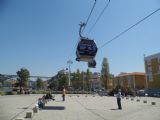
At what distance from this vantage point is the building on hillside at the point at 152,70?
91.8 metres

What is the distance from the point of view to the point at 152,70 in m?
95.3

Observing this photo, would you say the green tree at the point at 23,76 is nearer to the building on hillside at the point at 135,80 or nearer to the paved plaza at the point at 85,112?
the building on hillside at the point at 135,80

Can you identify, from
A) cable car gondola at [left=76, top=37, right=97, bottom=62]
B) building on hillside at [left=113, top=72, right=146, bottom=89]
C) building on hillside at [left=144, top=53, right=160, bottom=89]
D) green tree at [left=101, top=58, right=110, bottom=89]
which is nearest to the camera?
cable car gondola at [left=76, top=37, right=97, bottom=62]

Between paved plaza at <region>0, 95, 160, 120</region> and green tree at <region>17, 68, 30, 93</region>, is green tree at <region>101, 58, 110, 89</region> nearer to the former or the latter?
green tree at <region>17, 68, 30, 93</region>

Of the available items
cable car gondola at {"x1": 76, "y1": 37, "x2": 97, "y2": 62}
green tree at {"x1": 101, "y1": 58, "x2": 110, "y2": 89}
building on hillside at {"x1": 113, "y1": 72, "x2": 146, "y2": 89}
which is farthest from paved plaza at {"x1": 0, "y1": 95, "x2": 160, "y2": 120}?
building on hillside at {"x1": 113, "y1": 72, "x2": 146, "y2": 89}

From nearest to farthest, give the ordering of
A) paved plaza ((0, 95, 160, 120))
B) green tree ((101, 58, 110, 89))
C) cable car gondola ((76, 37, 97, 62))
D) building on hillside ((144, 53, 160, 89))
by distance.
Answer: paved plaza ((0, 95, 160, 120)) → cable car gondola ((76, 37, 97, 62)) → building on hillside ((144, 53, 160, 89)) → green tree ((101, 58, 110, 89))

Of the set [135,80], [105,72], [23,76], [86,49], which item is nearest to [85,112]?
[86,49]

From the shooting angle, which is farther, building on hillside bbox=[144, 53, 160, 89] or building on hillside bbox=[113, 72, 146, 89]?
building on hillside bbox=[113, 72, 146, 89]

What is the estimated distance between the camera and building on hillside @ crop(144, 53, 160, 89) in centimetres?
9175

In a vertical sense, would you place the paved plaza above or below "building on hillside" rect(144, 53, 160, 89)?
below

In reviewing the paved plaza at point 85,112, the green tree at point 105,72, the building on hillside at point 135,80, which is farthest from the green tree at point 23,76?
the paved plaza at point 85,112

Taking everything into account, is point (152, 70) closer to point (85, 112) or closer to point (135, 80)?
point (135, 80)

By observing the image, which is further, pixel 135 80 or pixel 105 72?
pixel 135 80

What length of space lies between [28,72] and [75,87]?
26195 millimetres
